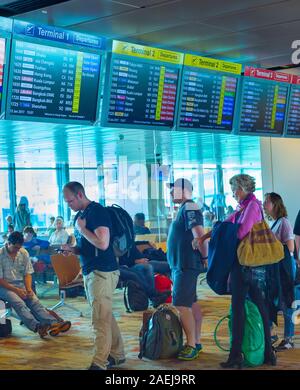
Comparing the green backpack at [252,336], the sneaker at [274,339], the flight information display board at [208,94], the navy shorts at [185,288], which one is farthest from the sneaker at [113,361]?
the flight information display board at [208,94]

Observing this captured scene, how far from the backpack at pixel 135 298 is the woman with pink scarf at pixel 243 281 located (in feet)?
12.6

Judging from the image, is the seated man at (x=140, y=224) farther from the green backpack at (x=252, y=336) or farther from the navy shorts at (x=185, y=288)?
the green backpack at (x=252, y=336)

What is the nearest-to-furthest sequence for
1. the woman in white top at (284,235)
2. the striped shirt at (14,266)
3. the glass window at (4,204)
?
1. the woman in white top at (284,235)
2. the striped shirt at (14,266)
3. the glass window at (4,204)

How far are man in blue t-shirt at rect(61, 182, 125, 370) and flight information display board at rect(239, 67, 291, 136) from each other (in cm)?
323

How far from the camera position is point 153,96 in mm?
7902

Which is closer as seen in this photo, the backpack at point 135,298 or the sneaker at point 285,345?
the sneaker at point 285,345

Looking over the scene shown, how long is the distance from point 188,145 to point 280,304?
6.00 metres

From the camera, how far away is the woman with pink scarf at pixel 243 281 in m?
6.41

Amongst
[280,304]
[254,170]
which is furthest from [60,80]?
[254,170]

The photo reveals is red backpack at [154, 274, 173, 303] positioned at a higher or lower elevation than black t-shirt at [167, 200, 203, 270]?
lower

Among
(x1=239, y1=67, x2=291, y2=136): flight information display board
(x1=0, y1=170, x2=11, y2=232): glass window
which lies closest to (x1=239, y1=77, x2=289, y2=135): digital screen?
(x1=239, y1=67, x2=291, y2=136): flight information display board

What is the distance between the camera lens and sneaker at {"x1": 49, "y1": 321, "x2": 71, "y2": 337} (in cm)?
876

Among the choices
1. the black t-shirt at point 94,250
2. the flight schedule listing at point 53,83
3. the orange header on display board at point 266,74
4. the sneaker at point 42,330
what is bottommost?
the sneaker at point 42,330

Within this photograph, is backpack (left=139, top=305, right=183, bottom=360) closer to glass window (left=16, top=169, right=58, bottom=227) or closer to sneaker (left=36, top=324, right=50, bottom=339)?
sneaker (left=36, top=324, right=50, bottom=339)
